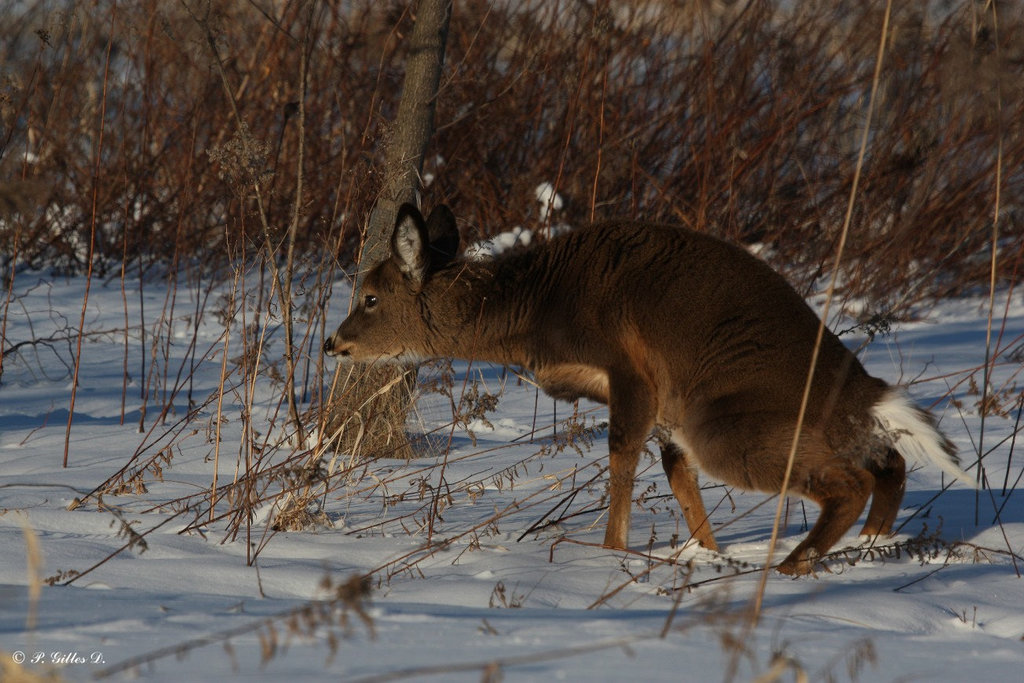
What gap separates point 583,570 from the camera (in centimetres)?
388

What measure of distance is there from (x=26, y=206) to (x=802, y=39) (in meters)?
9.98

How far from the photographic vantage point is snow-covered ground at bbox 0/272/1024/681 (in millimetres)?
2303

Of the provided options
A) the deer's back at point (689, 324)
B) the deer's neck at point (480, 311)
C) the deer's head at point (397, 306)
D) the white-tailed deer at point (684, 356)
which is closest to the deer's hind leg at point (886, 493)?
the white-tailed deer at point (684, 356)

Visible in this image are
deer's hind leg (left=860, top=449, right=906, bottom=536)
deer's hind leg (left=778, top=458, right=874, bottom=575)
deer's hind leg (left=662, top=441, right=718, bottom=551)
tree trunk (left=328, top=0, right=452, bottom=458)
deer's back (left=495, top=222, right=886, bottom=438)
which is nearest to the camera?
deer's hind leg (left=778, top=458, right=874, bottom=575)

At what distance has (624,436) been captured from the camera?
169 inches

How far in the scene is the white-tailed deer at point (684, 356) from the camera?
3.97 meters

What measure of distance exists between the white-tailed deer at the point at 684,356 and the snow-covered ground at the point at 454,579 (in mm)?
251

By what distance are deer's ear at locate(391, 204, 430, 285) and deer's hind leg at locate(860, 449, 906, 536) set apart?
6.95 feet

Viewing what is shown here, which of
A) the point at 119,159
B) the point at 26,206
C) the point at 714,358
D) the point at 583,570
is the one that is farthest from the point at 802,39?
the point at 26,206

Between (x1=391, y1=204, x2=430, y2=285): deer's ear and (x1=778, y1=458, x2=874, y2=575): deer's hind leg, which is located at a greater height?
(x1=391, y1=204, x2=430, y2=285): deer's ear

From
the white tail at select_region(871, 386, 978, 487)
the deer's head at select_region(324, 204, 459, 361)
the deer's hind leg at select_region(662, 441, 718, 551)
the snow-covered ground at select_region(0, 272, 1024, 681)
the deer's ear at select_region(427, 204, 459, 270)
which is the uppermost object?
the deer's ear at select_region(427, 204, 459, 270)

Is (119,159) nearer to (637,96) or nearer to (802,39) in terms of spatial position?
(637,96)

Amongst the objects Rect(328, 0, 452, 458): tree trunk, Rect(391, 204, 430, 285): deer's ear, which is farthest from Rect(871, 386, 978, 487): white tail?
Rect(328, 0, 452, 458): tree trunk

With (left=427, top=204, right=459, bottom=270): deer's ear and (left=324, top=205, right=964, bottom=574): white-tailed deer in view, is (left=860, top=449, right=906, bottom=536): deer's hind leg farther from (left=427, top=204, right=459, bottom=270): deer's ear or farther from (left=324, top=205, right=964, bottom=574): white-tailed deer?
(left=427, top=204, right=459, bottom=270): deer's ear
